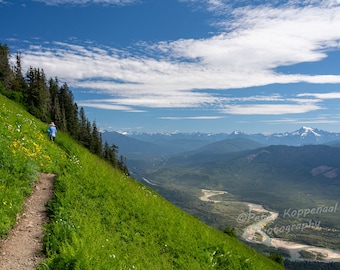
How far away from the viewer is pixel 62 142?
23734 millimetres

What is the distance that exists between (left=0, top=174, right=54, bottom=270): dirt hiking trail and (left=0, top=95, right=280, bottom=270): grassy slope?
0.34m

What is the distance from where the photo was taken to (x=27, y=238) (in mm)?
10922

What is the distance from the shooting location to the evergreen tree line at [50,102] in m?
96.9

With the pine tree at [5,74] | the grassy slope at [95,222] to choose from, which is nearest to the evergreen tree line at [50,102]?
the pine tree at [5,74]

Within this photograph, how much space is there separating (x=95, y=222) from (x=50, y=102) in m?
112

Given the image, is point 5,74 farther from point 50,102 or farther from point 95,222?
point 95,222

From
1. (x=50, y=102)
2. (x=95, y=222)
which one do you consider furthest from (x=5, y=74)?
(x=95, y=222)

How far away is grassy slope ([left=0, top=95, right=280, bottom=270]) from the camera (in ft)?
35.5

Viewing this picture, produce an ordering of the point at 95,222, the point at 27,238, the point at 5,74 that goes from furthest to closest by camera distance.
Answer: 1. the point at 5,74
2. the point at 95,222
3. the point at 27,238

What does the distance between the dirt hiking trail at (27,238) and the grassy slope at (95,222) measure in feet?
1.10

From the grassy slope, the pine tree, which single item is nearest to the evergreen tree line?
the pine tree

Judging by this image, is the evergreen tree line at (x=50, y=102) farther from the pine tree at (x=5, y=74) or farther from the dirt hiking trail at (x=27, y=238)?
the dirt hiking trail at (x=27, y=238)

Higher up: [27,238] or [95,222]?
[27,238]

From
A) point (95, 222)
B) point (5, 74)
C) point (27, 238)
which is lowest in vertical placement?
point (95, 222)
